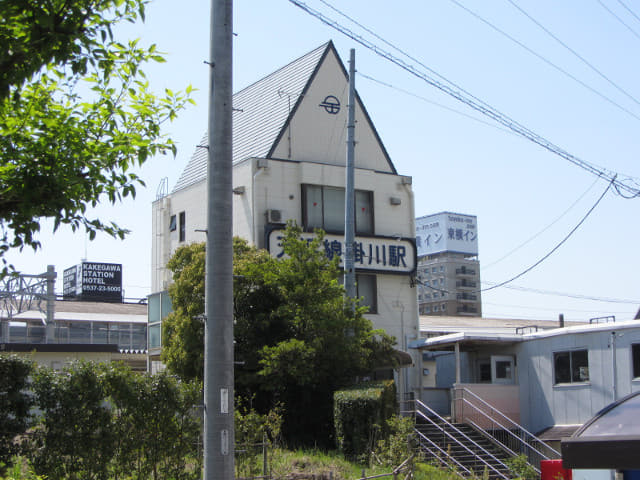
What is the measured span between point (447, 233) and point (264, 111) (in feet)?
258

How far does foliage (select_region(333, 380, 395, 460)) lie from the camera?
891 inches

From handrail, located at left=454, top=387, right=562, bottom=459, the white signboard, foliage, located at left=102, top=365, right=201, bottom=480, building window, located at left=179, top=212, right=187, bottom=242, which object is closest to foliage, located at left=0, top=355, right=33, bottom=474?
foliage, located at left=102, top=365, right=201, bottom=480

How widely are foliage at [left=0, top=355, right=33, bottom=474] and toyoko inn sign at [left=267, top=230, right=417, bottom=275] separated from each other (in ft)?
56.0

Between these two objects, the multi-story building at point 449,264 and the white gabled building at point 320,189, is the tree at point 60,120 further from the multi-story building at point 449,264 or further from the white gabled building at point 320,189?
the multi-story building at point 449,264

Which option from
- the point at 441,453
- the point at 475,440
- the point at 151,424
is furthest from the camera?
the point at 475,440

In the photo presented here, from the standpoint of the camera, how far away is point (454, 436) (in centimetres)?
2680

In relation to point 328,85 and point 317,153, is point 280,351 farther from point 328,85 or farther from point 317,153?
point 328,85

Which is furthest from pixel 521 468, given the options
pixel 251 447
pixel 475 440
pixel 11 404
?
pixel 11 404

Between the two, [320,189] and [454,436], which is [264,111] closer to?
[320,189]

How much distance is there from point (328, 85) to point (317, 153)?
9.84ft

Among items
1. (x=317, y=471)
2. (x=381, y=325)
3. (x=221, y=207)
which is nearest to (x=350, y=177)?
(x=381, y=325)

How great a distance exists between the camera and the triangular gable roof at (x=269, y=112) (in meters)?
33.3

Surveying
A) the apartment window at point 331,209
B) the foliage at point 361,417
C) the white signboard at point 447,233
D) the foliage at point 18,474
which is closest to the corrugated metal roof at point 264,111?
the apartment window at point 331,209

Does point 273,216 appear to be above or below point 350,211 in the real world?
above
